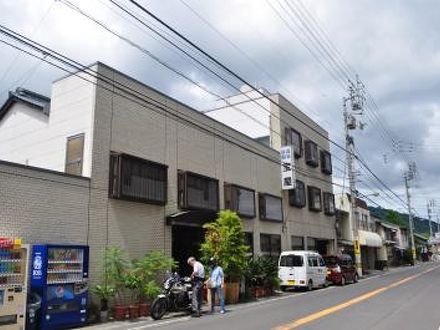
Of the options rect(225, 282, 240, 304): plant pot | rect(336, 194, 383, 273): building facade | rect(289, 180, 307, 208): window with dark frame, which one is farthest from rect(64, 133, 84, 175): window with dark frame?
rect(336, 194, 383, 273): building facade

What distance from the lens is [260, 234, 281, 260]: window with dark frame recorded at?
2792 cm

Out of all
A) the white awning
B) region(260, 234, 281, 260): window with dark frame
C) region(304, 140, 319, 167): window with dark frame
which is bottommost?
region(260, 234, 281, 260): window with dark frame

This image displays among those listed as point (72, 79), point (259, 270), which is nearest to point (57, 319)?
point (72, 79)

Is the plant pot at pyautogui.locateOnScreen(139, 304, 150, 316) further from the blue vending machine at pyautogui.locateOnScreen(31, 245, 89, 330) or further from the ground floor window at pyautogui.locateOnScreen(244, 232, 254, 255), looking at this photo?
the ground floor window at pyautogui.locateOnScreen(244, 232, 254, 255)

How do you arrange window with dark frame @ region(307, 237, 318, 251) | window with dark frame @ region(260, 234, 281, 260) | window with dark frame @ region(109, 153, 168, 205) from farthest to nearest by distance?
window with dark frame @ region(307, 237, 318, 251) → window with dark frame @ region(260, 234, 281, 260) → window with dark frame @ region(109, 153, 168, 205)

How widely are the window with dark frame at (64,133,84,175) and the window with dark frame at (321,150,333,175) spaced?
26.0 metres

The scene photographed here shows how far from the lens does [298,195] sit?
3353 centimetres

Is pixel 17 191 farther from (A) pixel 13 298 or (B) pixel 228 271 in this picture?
(B) pixel 228 271

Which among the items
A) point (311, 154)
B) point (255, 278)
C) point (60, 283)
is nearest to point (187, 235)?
point (255, 278)

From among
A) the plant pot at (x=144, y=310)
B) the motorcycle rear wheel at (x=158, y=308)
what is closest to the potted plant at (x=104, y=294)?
the plant pot at (x=144, y=310)

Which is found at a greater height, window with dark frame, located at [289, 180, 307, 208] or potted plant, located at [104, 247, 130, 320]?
window with dark frame, located at [289, 180, 307, 208]

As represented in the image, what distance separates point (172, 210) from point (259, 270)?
5.22m

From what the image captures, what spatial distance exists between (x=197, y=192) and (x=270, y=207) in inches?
326

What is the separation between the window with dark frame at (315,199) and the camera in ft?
118
